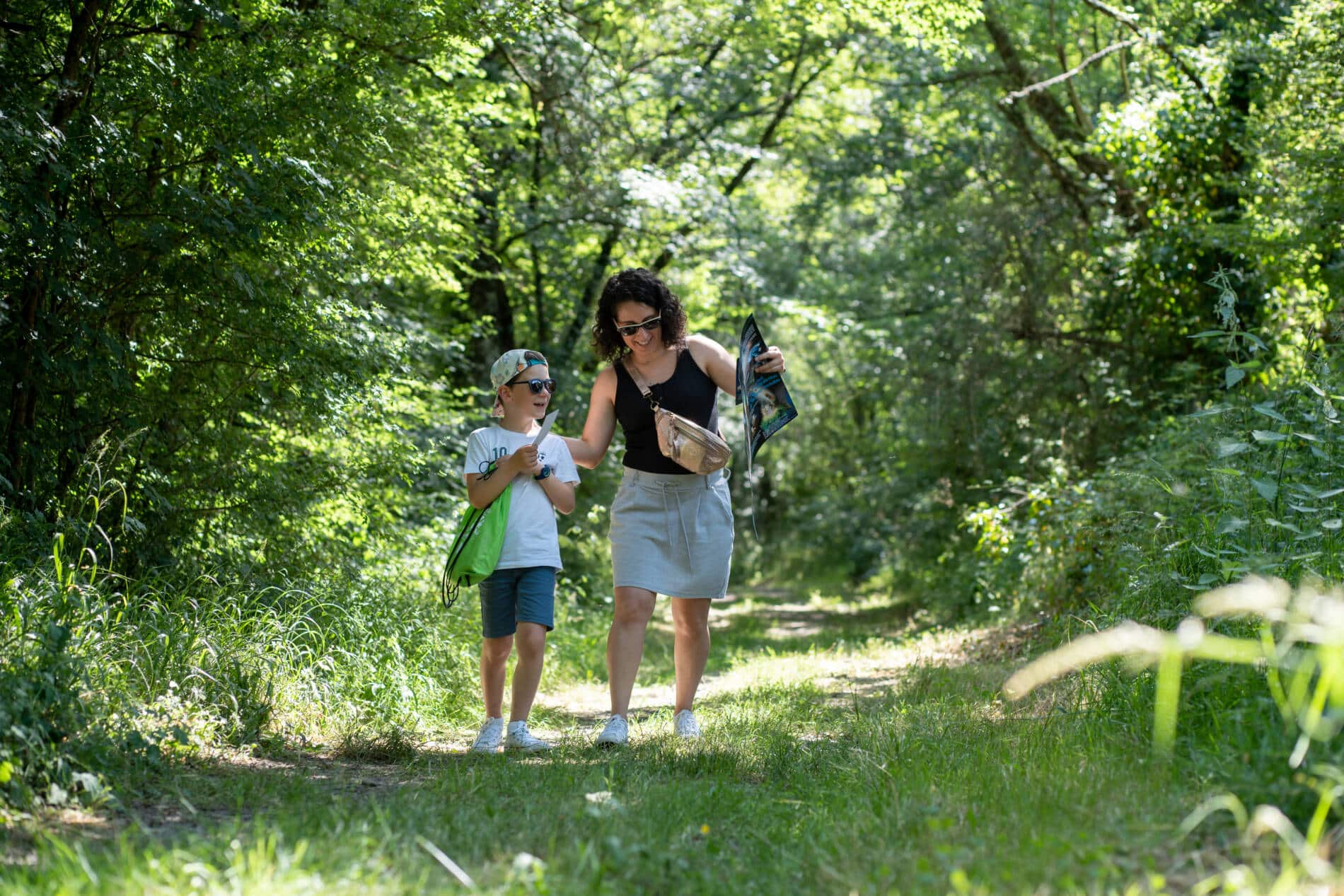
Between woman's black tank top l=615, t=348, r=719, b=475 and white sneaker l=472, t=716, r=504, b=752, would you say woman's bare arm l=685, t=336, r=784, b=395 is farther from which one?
white sneaker l=472, t=716, r=504, b=752

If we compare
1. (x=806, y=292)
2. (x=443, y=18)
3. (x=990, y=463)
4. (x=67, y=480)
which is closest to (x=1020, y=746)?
(x=67, y=480)

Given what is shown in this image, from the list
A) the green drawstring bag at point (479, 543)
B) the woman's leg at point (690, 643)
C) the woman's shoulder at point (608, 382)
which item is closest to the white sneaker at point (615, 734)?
the woman's leg at point (690, 643)

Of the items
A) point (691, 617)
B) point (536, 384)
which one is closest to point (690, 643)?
point (691, 617)

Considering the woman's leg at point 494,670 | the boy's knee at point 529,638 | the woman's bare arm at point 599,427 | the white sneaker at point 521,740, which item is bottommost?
the white sneaker at point 521,740

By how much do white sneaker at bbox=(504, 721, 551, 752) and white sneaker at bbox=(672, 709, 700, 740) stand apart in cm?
56

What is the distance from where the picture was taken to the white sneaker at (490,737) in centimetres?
489

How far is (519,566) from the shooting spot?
16.4 ft

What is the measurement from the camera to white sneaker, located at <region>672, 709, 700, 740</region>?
4977 mm

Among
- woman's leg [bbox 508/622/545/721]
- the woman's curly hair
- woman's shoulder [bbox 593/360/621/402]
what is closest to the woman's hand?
the woman's curly hair

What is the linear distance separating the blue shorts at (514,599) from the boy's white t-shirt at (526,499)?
6 cm

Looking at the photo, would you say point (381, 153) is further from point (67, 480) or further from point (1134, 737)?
point (1134, 737)

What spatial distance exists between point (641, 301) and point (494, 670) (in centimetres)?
175

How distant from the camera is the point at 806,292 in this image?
58.9ft

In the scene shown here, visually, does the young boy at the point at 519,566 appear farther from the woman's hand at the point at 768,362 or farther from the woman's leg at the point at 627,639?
the woman's hand at the point at 768,362
